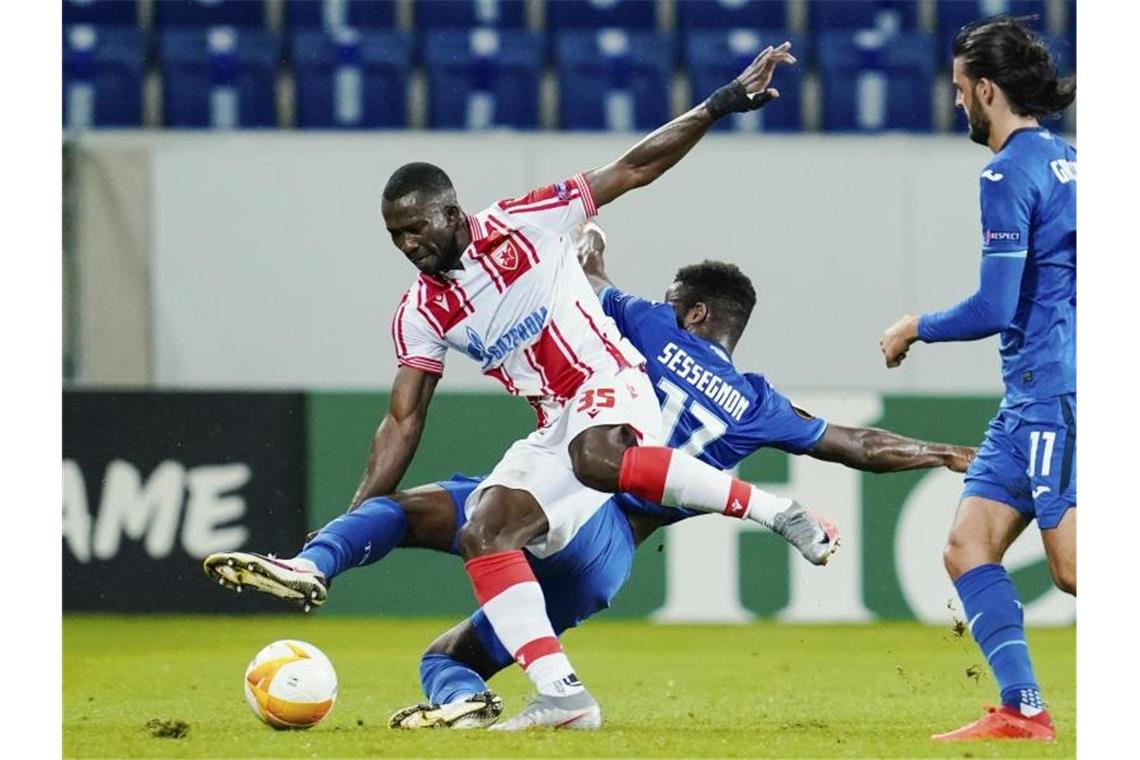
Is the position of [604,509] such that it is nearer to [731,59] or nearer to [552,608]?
[552,608]

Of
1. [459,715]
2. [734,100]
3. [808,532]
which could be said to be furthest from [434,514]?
[734,100]

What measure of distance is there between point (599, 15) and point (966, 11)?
1688mm

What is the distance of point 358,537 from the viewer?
5.00m

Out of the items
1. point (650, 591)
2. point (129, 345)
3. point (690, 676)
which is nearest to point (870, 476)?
point (650, 591)

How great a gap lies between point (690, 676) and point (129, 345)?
3.15m

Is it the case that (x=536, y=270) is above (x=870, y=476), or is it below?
above

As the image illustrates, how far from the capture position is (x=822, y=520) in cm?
479

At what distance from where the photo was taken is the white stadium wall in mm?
8477

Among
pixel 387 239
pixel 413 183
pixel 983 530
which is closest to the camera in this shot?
pixel 983 530

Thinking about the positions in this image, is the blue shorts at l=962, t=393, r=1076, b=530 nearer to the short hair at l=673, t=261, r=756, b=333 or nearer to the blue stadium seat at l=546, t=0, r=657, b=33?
the short hair at l=673, t=261, r=756, b=333

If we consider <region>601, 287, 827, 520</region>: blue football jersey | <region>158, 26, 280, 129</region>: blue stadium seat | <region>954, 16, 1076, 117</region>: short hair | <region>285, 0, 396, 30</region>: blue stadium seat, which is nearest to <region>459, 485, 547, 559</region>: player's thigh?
<region>601, 287, 827, 520</region>: blue football jersey

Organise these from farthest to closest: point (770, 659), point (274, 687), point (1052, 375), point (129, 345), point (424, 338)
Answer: point (129, 345) < point (770, 659) < point (424, 338) < point (274, 687) < point (1052, 375)

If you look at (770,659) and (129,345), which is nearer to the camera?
(770,659)

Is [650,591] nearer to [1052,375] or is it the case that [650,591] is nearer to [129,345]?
[129,345]
